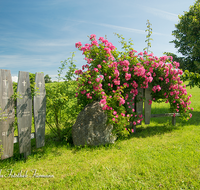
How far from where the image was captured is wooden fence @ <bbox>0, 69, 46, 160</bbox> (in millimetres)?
3578

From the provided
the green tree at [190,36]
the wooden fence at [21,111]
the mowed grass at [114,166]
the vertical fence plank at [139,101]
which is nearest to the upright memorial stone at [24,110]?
the wooden fence at [21,111]

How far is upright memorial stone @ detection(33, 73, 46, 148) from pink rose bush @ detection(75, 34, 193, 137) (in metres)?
1.17

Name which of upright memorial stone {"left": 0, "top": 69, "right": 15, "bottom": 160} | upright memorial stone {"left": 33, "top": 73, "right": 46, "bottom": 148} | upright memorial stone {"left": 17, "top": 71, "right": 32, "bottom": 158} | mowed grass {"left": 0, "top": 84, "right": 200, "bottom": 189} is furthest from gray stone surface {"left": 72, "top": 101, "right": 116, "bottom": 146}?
upright memorial stone {"left": 0, "top": 69, "right": 15, "bottom": 160}

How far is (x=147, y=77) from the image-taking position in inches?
215

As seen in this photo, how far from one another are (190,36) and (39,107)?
10.4 meters

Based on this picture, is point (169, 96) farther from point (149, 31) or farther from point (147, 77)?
point (149, 31)

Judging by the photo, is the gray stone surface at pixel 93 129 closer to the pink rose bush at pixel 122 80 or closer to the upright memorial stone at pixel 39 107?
the pink rose bush at pixel 122 80

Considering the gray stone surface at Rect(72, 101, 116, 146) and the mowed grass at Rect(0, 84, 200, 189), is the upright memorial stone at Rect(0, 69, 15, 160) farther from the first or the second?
the gray stone surface at Rect(72, 101, 116, 146)

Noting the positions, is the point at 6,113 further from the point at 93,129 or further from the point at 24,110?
the point at 93,129

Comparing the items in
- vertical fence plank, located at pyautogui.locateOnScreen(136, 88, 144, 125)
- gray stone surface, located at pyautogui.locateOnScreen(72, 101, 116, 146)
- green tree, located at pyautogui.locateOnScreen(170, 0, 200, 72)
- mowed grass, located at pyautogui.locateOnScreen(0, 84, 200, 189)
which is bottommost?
mowed grass, located at pyautogui.locateOnScreen(0, 84, 200, 189)

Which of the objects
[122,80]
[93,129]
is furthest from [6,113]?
[122,80]

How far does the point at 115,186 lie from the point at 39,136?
2.42 meters

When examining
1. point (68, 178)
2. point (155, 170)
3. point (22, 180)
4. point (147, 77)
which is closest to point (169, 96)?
point (147, 77)

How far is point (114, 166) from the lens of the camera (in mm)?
3469
